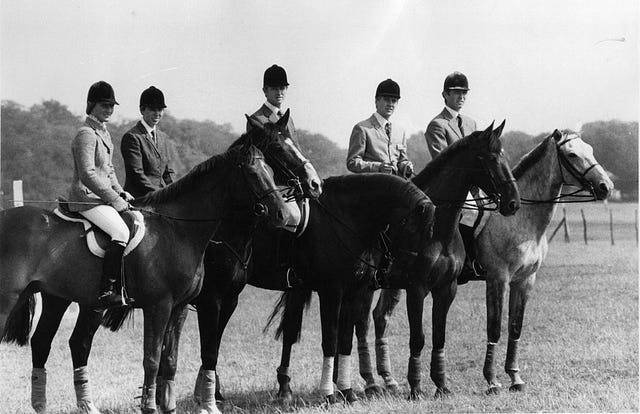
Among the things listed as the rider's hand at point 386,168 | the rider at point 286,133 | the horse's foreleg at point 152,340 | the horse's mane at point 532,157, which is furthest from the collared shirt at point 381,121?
the horse's foreleg at point 152,340

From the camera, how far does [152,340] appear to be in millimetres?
6496

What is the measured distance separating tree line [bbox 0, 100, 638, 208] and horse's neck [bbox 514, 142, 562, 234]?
1713 centimetres

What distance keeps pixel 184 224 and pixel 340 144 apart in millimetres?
19969

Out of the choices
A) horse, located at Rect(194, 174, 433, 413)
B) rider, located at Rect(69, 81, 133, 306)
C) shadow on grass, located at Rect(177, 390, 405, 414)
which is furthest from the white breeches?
shadow on grass, located at Rect(177, 390, 405, 414)

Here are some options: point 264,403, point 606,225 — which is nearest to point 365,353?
point 264,403

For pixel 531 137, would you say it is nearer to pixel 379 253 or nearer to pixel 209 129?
pixel 209 129

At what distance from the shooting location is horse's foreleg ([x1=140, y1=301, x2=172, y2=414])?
6484mm

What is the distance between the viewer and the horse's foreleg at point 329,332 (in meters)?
7.70

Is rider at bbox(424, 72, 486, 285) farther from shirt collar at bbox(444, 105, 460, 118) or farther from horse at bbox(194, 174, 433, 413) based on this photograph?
Answer: horse at bbox(194, 174, 433, 413)

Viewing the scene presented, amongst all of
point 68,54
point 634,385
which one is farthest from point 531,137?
point 634,385

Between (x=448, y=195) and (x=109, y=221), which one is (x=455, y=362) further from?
(x=109, y=221)

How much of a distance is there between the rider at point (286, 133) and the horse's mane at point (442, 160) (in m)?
1.45

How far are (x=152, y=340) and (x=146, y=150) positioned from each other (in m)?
2.26

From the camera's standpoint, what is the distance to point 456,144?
8.34 m
